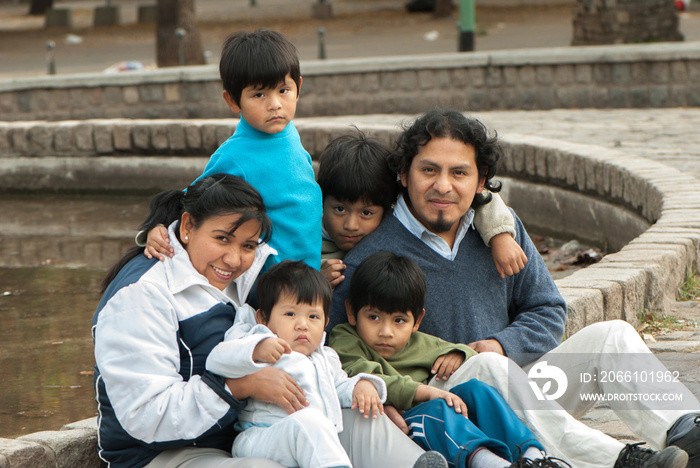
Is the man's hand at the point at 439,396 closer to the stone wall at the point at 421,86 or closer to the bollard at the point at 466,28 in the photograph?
the stone wall at the point at 421,86

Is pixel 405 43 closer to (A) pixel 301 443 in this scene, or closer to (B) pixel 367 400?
(B) pixel 367 400

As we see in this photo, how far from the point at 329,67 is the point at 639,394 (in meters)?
9.40

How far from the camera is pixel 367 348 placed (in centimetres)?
336

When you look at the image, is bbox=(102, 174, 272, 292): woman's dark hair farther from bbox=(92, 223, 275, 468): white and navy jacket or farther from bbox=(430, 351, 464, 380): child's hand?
bbox=(430, 351, 464, 380): child's hand

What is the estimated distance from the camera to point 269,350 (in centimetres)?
284

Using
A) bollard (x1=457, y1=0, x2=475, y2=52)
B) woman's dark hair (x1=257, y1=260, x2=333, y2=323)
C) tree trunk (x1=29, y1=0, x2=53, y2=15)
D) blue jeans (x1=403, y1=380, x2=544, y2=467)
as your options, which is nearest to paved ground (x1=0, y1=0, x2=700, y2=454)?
tree trunk (x1=29, y1=0, x2=53, y2=15)

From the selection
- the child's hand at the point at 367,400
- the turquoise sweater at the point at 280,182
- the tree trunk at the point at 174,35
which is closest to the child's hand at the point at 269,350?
the child's hand at the point at 367,400

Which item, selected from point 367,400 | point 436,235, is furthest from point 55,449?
point 436,235

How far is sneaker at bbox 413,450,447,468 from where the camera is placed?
2732 millimetres

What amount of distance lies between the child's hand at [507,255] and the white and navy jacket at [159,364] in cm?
106

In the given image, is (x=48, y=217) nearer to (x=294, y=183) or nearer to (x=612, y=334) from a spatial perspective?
(x=294, y=183)

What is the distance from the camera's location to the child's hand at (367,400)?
117 inches

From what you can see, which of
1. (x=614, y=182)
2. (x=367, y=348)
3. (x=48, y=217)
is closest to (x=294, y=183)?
(x=367, y=348)

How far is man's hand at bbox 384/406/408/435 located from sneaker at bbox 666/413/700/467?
81 cm
